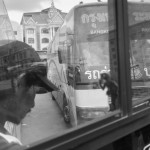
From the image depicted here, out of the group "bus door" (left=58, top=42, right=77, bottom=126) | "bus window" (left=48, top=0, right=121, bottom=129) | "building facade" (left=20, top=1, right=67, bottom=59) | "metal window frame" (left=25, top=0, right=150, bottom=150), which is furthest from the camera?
"bus door" (left=58, top=42, right=77, bottom=126)

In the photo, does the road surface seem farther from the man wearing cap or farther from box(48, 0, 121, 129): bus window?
box(48, 0, 121, 129): bus window

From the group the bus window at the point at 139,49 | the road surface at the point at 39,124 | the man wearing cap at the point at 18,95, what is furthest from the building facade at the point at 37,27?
the bus window at the point at 139,49

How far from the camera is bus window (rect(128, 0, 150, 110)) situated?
163cm

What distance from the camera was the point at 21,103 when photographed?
1.44 metres

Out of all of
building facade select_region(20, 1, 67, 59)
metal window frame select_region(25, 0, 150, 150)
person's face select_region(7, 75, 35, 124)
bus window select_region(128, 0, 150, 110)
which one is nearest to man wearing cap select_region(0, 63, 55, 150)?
person's face select_region(7, 75, 35, 124)

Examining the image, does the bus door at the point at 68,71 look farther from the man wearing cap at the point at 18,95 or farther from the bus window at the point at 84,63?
the man wearing cap at the point at 18,95

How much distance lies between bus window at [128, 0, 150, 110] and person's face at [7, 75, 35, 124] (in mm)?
556

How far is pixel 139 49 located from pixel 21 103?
0.88m

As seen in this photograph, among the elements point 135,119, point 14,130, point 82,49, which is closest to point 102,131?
point 135,119

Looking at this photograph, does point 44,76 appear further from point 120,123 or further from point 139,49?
point 139,49

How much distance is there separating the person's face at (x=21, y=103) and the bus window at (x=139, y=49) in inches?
21.9

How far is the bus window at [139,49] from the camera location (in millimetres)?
1629

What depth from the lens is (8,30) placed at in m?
1.52

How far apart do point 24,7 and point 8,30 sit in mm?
147
